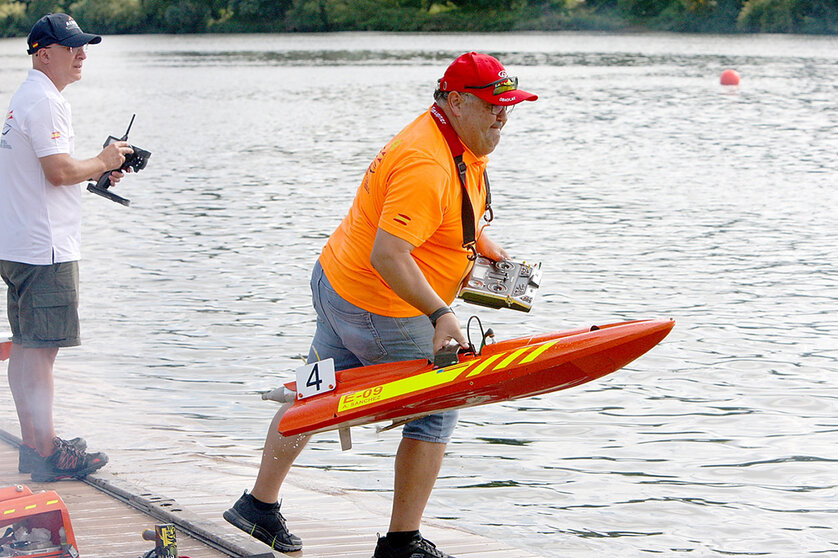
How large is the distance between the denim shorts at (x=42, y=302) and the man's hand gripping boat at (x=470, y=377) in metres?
1.37

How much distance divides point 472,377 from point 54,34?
2.44m

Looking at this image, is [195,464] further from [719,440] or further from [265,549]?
[719,440]

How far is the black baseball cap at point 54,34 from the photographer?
5035 mm

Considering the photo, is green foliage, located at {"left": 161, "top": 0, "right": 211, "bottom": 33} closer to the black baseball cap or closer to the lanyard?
the black baseball cap

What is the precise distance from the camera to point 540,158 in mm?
21688

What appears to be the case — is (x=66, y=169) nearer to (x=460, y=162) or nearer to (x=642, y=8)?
(x=460, y=162)

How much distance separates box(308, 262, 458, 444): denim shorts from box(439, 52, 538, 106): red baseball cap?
2.75 feet

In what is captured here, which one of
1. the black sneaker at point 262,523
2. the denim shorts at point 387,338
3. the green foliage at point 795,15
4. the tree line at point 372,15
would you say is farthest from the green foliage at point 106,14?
the denim shorts at point 387,338

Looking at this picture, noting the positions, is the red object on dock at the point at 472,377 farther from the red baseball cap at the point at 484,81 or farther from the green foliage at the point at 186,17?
the green foliage at the point at 186,17

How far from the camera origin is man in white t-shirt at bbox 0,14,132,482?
16.4 ft

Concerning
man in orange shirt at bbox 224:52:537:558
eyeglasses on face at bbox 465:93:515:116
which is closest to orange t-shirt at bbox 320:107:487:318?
man in orange shirt at bbox 224:52:537:558

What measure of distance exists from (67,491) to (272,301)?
6.03 m

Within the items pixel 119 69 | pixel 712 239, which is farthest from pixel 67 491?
pixel 119 69

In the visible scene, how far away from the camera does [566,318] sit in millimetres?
9891
